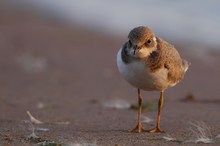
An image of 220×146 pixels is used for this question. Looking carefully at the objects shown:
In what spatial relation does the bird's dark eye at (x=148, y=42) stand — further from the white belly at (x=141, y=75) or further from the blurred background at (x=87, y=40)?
the blurred background at (x=87, y=40)

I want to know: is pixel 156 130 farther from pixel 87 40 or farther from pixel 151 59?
pixel 87 40

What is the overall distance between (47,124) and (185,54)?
6094 mm

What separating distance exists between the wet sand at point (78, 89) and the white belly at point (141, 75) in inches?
19.0

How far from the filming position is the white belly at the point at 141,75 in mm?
6137

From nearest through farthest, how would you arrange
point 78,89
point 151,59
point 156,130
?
point 151,59
point 156,130
point 78,89

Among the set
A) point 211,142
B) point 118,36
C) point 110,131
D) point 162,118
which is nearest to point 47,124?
point 110,131

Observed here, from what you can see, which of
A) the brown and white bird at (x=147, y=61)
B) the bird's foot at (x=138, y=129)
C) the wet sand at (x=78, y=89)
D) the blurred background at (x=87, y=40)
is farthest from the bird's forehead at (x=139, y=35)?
the blurred background at (x=87, y=40)

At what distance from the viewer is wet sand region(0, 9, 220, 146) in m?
6.45

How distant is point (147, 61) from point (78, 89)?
4.29 metres

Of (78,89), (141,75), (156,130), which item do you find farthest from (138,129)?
(78,89)

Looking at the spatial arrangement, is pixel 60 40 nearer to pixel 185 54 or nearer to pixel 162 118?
pixel 185 54

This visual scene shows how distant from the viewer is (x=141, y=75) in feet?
20.3

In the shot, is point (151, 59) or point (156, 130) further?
point (156, 130)

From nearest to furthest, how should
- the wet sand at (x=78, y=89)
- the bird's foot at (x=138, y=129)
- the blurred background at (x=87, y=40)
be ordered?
the wet sand at (x=78, y=89) → the bird's foot at (x=138, y=129) → the blurred background at (x=87, y=40)
